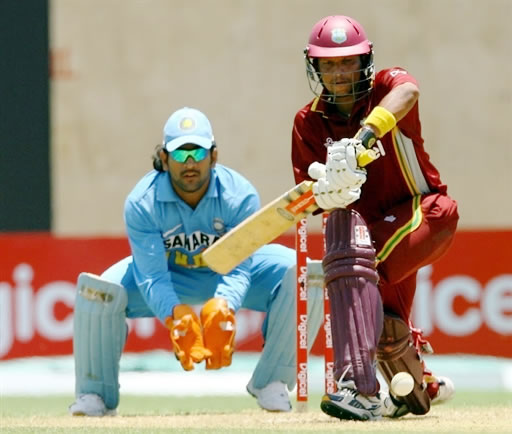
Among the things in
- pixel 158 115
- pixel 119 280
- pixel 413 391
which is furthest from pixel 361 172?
pixel 158 115

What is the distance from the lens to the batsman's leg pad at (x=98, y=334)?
6781 millimetres

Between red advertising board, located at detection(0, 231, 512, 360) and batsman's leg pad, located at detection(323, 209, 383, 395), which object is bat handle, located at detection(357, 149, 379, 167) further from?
red advertising board, located at detection(0, 231, 512, 360)

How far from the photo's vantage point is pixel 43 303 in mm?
9914

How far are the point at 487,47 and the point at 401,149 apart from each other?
9.56m

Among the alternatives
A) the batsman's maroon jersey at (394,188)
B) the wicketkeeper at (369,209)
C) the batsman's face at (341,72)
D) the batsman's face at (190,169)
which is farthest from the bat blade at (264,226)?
the batsman's face at (190,169)

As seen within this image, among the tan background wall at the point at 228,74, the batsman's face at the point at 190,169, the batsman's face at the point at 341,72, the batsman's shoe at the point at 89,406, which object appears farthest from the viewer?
the tan background wall at the point at 228,74

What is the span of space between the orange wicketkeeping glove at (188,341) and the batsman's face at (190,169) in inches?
31.1

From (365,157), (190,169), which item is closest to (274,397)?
(190,169)

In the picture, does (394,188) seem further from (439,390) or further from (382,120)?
(439,390)

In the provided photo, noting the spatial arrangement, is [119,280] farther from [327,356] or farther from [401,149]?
[401,149]

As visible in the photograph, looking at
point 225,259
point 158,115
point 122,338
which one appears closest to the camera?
point 225,259

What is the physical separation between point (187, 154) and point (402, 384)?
1.71m

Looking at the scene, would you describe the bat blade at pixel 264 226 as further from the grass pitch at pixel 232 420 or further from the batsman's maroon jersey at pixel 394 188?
the grass pitch at pixel 232 420

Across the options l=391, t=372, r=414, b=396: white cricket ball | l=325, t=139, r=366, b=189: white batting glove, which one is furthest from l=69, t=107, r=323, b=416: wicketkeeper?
l=325, t=139, r=366, b=189: white batting glove
